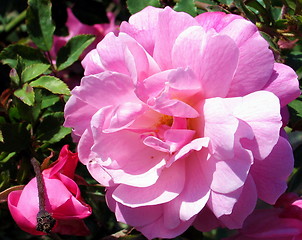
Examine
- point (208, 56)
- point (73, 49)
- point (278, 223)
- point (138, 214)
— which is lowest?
point (278, 223)

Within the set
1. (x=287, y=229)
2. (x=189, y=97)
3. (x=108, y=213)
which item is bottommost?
(x=108, y=213)

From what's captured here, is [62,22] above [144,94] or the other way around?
the other way around

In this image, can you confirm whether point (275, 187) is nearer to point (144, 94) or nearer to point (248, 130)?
point (248, 130)

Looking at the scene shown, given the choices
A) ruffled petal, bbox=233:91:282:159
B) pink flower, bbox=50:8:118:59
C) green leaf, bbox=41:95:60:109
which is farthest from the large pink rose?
pink flower, bbox=50:8:118:59

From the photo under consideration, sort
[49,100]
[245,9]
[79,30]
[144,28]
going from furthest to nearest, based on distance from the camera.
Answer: [79,30], [49,100], [245,9], [144,28]

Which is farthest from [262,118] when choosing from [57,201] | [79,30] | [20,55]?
[79,30]

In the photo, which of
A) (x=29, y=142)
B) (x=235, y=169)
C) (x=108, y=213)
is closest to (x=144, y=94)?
(x=235, y=169)

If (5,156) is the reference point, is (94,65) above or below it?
above

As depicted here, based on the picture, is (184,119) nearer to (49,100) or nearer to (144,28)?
(144,28)
